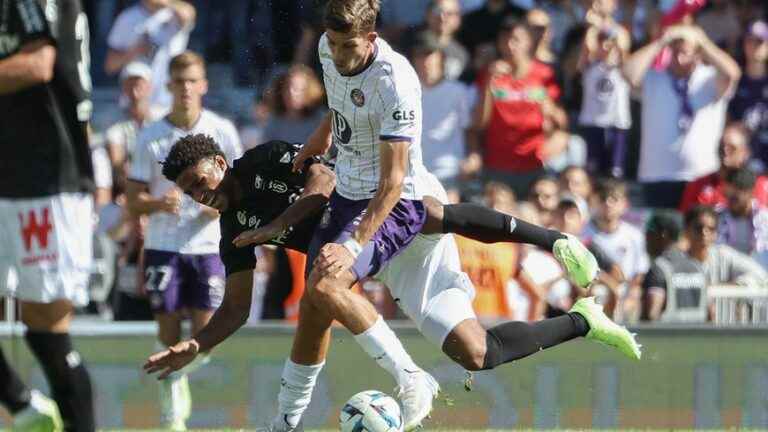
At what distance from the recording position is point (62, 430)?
683cm

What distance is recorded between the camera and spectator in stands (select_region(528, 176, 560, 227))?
12.3 meters

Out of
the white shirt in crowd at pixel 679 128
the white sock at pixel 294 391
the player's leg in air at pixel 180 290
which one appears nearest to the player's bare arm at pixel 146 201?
the player's leg in air at pixel 180 290

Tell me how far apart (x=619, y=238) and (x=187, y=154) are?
5.41 metres

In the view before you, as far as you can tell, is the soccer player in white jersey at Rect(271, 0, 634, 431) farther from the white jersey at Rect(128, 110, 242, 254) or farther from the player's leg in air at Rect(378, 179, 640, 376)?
the white jersey at Rect(128, 110, 242, 254)

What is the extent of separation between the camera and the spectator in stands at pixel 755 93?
43.9 feet

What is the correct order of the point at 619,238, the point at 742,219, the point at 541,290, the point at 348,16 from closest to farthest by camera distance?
the point at 348,16
the point at 541,290
the point at 619,238
the point at 742,219

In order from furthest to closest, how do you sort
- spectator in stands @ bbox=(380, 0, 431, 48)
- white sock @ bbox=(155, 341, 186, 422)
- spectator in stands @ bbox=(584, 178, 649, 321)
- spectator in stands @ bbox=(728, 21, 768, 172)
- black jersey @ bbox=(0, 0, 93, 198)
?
spectator in stands @ bbox=(380, 0, 431, 48) < spectator in stands @ bbox=(728, 21, 768, 172) < spectator in stands @ bbox=(584, 178, 649, 321) < white sock @ bbox=(155, 341, 186, 422) < black jersey @ bbox=(0, 0, 93, 198)

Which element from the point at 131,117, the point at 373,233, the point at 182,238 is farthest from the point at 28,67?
the point at 131,117

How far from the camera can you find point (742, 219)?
41.2ft

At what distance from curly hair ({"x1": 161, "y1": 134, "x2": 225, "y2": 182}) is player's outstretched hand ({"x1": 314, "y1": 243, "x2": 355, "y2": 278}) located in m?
0.88

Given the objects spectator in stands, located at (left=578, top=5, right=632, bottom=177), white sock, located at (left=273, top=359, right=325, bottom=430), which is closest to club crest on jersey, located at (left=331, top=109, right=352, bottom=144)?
white sock, located at (left=273, top=359, right=325, bottom=430)

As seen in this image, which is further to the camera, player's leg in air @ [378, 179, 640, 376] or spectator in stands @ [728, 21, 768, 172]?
spectator in stands @ [728, 21, 768, 172]

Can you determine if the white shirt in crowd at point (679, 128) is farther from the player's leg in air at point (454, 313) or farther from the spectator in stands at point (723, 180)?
the player's leg in air at point (454, 313)

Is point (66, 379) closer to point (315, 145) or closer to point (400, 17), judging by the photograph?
point (315, 145)
